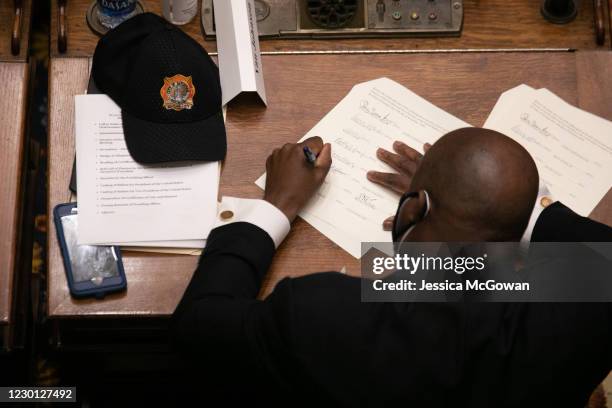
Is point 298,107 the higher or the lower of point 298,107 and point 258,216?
the higher

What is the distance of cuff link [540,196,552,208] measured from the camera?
127 centimetres

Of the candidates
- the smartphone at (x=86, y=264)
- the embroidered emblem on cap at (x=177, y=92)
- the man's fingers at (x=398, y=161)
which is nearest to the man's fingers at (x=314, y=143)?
the man's fingers at (x=398, y=161)

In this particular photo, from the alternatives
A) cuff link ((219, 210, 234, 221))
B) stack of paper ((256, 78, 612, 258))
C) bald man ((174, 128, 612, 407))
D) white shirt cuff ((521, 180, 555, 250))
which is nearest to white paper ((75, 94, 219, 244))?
cuff link ((219, 210, 234, 221))

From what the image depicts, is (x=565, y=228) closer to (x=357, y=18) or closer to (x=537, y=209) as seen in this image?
(x=537, y=209)

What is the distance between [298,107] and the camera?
136cm

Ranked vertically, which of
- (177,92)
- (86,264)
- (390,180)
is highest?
(177,92)

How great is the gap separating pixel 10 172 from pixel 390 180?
2.08ft

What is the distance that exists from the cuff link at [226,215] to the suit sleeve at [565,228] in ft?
1.63

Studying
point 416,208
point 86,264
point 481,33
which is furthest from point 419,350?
point 481,33

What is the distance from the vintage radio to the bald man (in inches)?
18.8

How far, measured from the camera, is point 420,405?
3.22ft

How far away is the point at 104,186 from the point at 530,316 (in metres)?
0.70

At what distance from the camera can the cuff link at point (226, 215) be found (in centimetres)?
125
